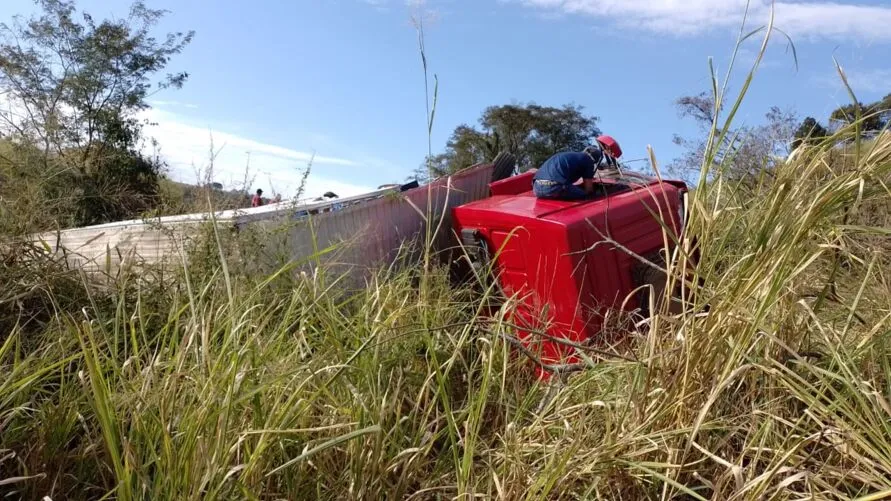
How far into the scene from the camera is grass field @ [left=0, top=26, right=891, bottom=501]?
1700 millimetres

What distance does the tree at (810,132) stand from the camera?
79.9 inches

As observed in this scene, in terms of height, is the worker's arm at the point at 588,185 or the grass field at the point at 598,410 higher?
the worker's arm at the point at 588,185

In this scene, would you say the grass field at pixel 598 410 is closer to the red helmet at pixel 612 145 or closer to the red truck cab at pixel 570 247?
the red truck cab at pixel 570 247

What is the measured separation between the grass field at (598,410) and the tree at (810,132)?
8cm

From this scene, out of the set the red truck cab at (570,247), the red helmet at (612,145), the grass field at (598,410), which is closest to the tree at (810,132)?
the grass field at (598,410)

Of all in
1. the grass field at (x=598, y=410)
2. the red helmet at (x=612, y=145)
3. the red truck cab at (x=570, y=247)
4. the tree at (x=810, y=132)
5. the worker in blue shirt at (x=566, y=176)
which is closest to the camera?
the grass field at (x=598, y=410)

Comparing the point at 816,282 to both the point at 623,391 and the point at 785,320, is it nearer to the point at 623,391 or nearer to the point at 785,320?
the point at 785,320

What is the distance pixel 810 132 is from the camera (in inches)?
78.9

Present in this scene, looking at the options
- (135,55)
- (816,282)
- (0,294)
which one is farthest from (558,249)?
(135,55)

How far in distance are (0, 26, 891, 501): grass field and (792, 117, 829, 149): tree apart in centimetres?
8

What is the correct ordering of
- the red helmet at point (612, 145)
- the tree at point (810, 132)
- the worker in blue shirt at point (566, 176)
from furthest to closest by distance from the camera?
the red helmet at point (612, 145) < the worker in blue shirt at point (566, 176) < the tree at point (810, 132)

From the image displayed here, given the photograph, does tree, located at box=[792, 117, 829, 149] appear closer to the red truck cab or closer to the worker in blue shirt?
the red truck cab

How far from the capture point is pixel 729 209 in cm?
205

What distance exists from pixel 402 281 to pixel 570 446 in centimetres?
148
